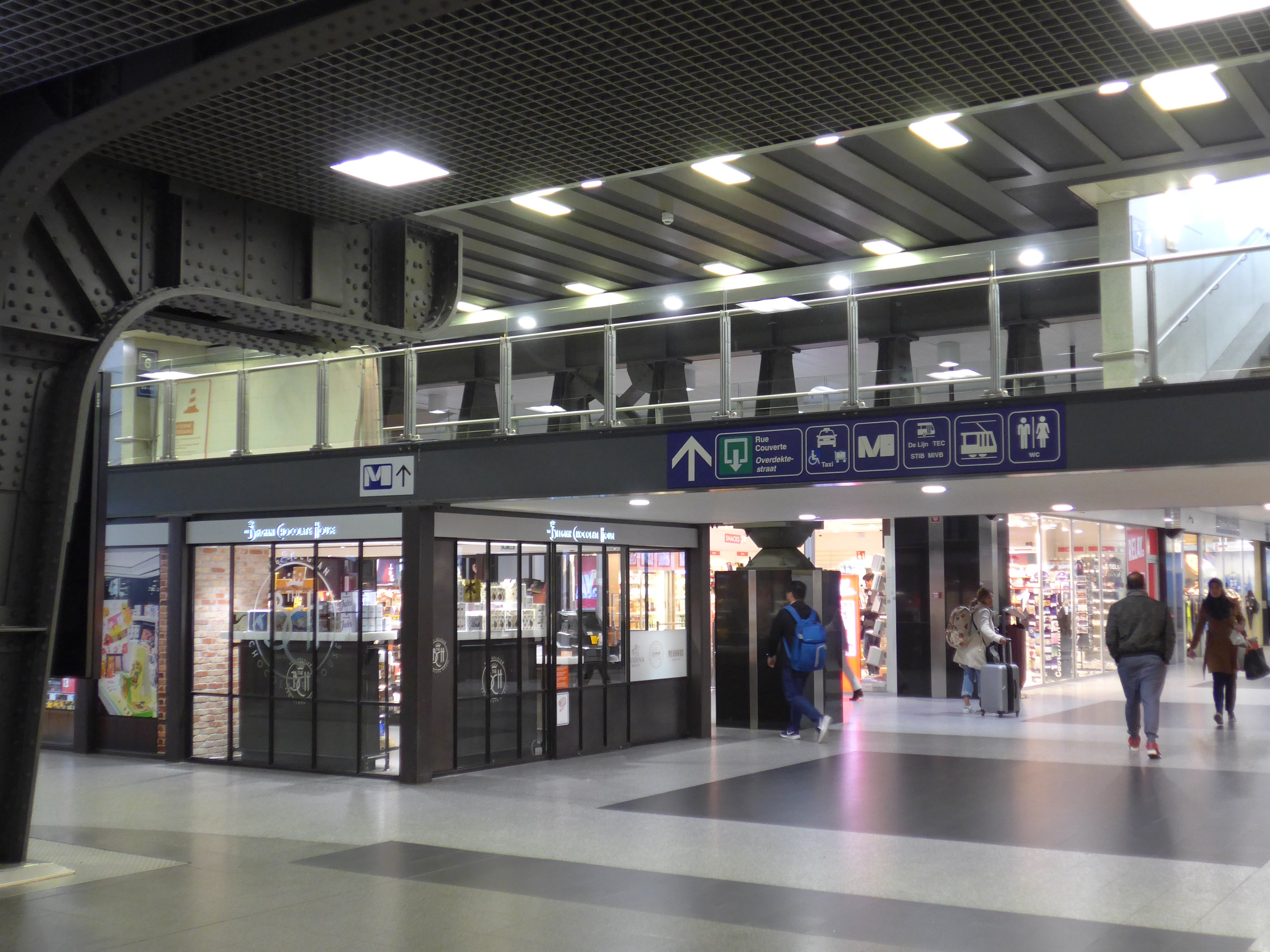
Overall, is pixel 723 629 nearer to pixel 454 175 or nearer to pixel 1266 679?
pixel 454 175

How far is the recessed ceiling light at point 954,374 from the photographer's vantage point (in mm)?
9773

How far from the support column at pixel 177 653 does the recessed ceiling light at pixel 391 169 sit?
8.65 meters

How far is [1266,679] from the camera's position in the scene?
25.5m

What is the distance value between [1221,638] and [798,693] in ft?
17.3

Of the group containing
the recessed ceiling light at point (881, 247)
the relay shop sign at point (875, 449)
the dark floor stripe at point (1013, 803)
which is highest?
the recessed ceiling light at point (881, 247)

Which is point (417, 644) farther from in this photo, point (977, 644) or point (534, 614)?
point (977, 644)

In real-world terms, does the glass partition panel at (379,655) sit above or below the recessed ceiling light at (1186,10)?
below

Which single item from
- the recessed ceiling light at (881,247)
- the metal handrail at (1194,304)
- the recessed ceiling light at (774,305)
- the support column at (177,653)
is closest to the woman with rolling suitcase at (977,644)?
the recessed ceiling light at (881,247)

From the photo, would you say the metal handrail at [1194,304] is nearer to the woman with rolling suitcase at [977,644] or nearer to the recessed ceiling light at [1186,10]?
the recessed ceiling light at [1186,10]

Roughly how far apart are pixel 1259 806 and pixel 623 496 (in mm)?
5982

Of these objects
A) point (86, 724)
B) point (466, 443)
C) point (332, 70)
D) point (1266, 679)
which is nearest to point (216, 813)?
point (466, 443)

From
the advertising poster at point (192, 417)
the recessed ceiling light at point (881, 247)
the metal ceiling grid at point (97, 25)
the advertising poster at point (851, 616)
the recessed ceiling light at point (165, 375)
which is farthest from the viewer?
the advertising poster at point (851, 616)

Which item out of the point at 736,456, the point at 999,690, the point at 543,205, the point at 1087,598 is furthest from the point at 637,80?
the point at 1087,598

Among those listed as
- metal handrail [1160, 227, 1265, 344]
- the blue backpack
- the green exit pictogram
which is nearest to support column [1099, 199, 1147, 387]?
metal handrail [1160, 227, 1265, 344]
